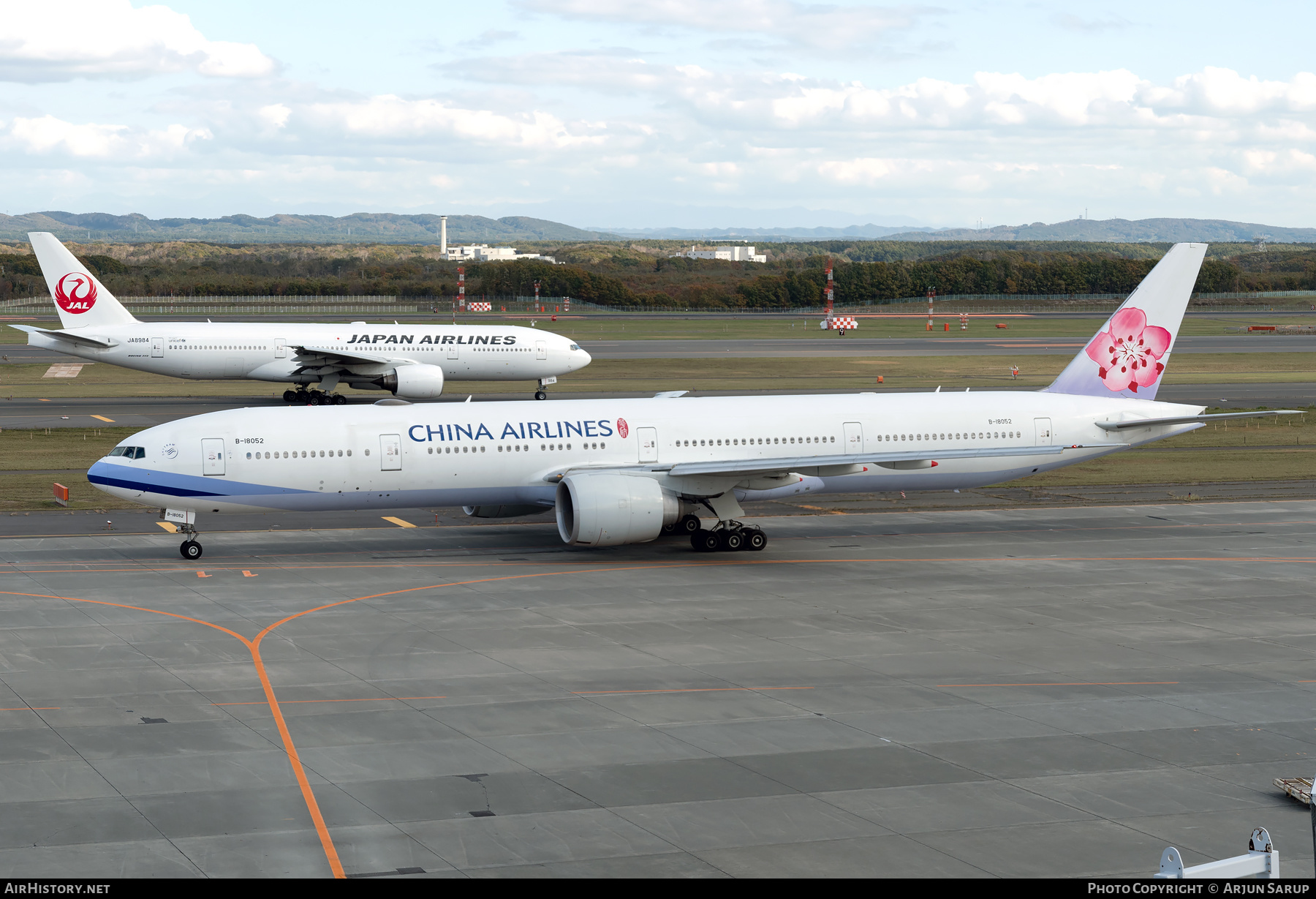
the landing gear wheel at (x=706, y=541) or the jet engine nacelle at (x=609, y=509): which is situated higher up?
the jet engine nacelle at (x=609, y=509)

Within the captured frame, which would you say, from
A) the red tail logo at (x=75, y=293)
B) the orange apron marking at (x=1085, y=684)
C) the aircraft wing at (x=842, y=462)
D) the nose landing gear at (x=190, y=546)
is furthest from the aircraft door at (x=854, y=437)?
the red tail logo at (x=75, y=293)

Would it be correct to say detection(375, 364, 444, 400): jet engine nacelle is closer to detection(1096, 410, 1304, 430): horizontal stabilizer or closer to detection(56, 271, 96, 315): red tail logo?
detection(56, 271, 96, 315): red tail logo

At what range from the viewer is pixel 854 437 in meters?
38.8

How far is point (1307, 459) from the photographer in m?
54.0

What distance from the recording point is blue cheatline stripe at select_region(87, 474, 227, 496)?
3400cm

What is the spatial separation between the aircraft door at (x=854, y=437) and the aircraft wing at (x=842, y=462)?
16cm

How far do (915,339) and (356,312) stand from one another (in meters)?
71.9

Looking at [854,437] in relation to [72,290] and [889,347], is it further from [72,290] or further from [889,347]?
[889,347]

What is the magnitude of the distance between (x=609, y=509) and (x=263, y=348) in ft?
135

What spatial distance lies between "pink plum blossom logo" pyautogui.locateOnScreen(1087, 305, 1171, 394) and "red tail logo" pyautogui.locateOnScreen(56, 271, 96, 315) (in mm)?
53030

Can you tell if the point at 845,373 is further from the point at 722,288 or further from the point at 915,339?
the point at 722,288

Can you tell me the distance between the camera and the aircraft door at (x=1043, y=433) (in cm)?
4006

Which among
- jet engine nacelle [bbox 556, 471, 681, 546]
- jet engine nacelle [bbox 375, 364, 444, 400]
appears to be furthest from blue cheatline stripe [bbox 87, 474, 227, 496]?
jet engine nacelle [bbox 375, 364, 444, 400]

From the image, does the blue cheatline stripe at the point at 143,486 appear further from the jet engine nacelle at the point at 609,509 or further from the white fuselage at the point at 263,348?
the white fuselage at the point at 263,348
